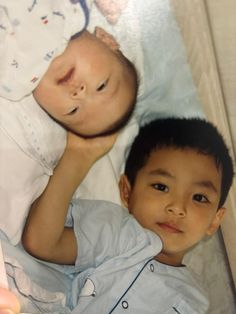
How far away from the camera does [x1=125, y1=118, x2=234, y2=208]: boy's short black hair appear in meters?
1.08

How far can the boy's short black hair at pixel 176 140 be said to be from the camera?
1077 millimetres

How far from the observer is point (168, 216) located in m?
1.09

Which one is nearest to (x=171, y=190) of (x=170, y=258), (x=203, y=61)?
(x=170, y=258)

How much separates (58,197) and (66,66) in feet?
0.76

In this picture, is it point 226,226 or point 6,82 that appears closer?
point 6,82

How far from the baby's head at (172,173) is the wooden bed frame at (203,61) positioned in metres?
0.03

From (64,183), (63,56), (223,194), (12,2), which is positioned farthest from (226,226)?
(12,2)

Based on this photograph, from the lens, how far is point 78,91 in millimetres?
1037

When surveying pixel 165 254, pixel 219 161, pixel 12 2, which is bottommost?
pixel 165 254

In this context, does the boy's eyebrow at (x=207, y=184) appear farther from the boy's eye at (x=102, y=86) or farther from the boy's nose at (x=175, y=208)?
the boy's eye at (x=102, y=86)

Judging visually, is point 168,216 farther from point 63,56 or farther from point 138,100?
point 63,56

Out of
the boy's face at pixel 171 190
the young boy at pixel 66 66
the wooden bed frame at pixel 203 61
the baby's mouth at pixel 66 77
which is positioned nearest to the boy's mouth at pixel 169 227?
the boy's face at pixel 171 190

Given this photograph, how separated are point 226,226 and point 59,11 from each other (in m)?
0.50

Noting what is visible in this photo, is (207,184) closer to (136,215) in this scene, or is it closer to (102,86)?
(136,215)
